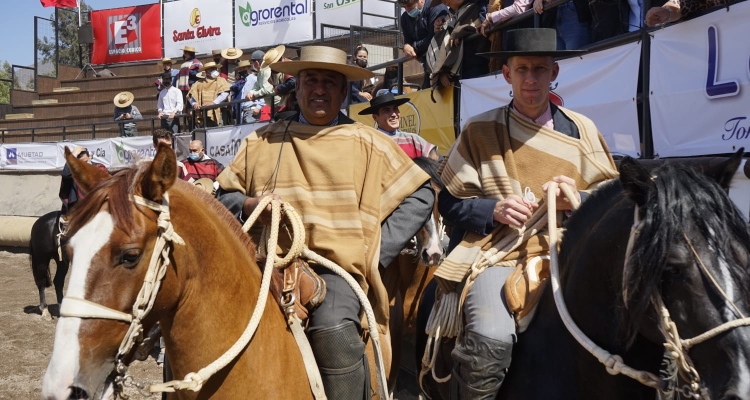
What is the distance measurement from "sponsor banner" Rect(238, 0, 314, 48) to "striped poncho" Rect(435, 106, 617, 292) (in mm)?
18566

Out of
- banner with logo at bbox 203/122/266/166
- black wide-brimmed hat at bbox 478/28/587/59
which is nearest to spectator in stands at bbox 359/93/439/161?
black wide-brimmed hat at bbox 478/28/587/59

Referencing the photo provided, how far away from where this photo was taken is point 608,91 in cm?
584

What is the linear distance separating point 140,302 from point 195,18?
23.7 m

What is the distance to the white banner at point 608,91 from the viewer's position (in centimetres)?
560

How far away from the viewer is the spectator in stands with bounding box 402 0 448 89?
8.88 m

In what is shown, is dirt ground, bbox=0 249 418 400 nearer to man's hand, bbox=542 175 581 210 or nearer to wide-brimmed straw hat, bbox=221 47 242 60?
man's hand, bbox=542 175 581 210

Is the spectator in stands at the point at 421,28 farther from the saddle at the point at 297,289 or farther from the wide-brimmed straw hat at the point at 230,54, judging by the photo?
the wide-brimmed straw hat at the point at 230,54

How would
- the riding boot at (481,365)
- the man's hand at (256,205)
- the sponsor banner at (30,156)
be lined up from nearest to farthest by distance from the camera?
the riding boot at (481,365), the man's hand at (256,205), the sponsor banner at (30,156)

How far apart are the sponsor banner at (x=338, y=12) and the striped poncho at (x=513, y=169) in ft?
53.6

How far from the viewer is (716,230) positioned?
1920 mm

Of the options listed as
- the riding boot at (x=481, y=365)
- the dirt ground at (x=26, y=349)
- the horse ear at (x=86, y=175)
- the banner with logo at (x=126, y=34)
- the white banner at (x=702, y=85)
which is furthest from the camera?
the banner with logo at (x=126, y=34)

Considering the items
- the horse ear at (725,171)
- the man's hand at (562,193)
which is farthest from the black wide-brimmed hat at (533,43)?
the horse ear at (725,171)

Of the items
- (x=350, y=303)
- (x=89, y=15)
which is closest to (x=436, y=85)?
(x=350, y=303)

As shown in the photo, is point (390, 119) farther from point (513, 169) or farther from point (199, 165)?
point (513, 169)
